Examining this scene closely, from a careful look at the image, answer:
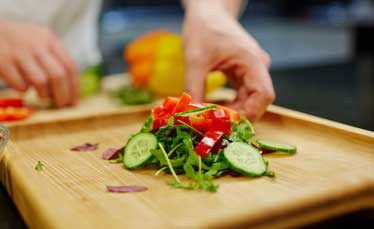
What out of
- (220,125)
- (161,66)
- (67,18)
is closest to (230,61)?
(220,125)

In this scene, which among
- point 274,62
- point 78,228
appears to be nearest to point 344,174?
point 78,228

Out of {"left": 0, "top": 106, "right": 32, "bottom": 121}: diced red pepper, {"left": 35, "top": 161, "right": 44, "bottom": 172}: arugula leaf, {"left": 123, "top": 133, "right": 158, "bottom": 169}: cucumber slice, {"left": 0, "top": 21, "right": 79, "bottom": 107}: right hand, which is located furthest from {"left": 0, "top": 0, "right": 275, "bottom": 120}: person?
{"left": 35, "top": 161, "right": 44, "bottom": 172}: arugula leaf

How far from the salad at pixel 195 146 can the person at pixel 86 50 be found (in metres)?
0.30

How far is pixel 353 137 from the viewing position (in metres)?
1.28

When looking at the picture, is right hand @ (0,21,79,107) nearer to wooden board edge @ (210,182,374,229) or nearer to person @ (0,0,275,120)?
person @ (0,0,275,120)

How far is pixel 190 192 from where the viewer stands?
38.5 inches

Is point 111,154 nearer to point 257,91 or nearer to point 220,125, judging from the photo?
Result: point 220,125

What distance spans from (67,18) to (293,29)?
3.43 meters

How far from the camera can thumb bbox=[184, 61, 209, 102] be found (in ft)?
5.08

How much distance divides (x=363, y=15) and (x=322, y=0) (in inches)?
21.3

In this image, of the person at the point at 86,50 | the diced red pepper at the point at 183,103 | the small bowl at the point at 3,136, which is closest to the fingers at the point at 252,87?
the person at the point at 86,50

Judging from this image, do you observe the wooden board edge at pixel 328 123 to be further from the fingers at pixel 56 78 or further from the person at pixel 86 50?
the fingers at pixel 56 78

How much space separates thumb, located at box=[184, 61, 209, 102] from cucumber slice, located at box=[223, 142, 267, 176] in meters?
0.44

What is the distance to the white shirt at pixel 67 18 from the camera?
Answer: 7.63ft
